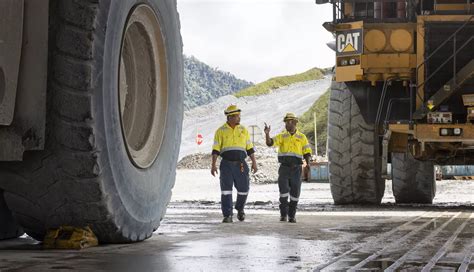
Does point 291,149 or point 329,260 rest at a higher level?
point 291,149

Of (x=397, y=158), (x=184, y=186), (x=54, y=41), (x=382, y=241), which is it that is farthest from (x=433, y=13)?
(x=184, y=186)

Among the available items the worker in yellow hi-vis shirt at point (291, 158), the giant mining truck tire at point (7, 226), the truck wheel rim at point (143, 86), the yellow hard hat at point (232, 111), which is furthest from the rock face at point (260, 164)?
the truck wheel rim at point (143, 86)

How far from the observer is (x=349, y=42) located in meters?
12.8

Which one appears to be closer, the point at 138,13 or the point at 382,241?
the point at 138,13

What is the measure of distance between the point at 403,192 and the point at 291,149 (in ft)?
14.8

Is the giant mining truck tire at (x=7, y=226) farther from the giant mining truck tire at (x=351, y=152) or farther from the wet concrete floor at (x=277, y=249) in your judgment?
the giant mining truck tire at (x=351, y=152)

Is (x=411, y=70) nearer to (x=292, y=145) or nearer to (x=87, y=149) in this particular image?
(x=292, y=145)

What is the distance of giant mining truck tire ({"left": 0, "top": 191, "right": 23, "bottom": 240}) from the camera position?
720 cm

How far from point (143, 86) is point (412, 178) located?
925 centimetres

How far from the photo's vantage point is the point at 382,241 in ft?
25.5

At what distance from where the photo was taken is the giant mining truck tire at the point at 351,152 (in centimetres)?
1412

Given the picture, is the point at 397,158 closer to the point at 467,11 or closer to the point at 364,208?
the point at 364,208

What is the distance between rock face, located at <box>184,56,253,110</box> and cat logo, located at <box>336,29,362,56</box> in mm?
93239

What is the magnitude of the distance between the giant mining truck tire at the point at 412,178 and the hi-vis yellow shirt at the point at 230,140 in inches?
190
